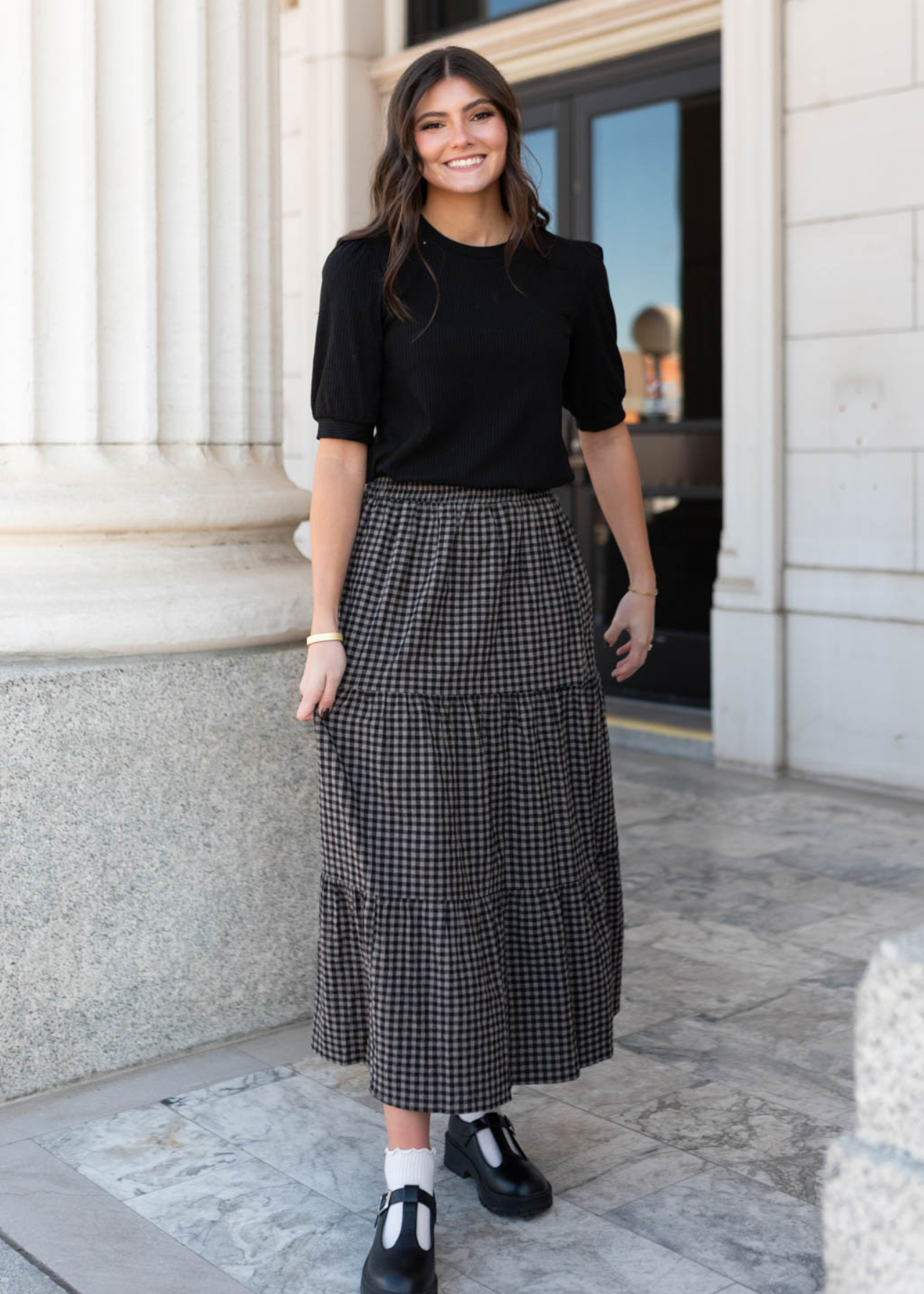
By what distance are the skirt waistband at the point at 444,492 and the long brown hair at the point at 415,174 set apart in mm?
270

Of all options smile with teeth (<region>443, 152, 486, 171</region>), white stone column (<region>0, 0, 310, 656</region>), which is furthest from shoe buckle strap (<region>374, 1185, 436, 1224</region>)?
smile with teeth (<region>443, 152, 486, 171</region>)

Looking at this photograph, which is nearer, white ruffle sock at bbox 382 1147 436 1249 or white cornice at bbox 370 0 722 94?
white ruffle sock at bbox 382 1147 436 1249

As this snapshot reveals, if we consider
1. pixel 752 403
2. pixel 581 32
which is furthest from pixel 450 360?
pixel 581 32

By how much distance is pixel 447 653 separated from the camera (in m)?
2.62

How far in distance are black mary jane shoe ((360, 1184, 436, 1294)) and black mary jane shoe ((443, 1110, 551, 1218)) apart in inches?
7.8

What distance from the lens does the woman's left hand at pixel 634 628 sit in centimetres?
295

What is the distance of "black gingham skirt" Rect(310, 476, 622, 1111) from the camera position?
260cm

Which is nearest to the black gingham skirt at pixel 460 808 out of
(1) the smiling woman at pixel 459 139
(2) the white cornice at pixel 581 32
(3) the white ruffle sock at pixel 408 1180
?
(3) the white ruffle sock at pixel 408 1180

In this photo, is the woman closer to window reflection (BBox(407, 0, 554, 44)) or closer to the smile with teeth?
the smile with teeth

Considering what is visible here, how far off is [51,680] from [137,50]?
140cm

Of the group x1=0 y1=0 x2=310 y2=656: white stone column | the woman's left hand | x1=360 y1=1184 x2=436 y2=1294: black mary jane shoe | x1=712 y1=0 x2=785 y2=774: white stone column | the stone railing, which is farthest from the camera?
x1=712 y1=0 x2=785 y2=774: white stone column

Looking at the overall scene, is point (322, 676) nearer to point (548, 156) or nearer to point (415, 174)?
point (415, 174)

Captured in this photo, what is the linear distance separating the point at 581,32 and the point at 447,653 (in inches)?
221

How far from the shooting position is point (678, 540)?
7.47m
